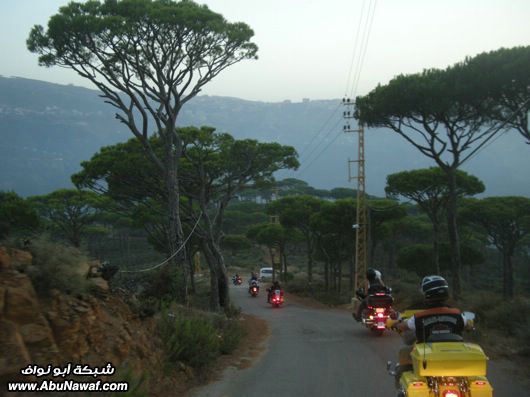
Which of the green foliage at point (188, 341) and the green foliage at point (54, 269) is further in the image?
the green foliage at point (188, 341)

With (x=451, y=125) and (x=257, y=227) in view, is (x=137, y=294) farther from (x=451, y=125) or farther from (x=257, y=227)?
(x=257, y=227)

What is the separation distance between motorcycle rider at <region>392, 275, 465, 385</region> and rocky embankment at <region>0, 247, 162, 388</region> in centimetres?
323

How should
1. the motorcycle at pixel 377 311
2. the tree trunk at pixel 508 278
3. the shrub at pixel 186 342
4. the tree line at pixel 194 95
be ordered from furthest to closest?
1. the tree trunk at pixel 508 278
2. the tree line at pixel 194 95
3. the motorcycle at pixel 377 311
4. the shrub at pixel 186 342

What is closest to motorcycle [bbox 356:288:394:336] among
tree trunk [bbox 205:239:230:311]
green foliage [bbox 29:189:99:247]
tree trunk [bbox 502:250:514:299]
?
tree trunk [bbox 205:239:230:311]

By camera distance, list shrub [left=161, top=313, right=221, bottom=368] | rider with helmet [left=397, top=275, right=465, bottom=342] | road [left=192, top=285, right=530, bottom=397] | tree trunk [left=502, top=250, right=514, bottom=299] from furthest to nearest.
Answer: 1. tree trunk [left=502, top=250, right=514, bottom=299]
2. shrub [left=161, top=313, right=221, bottom=368]
3. road [left=192, top=285, right=530, bottom=397]
4. rider with helmet [left=397, top=275, right=465, bottom=342]

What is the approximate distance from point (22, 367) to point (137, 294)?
524 cm

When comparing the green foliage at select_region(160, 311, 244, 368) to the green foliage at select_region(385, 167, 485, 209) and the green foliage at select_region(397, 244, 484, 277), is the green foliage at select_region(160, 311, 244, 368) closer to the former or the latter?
the green foliage at select_region(385, 167, 485, 209)

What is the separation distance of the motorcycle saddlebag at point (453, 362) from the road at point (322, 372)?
2.68 m

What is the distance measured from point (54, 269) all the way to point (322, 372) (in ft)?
15.6

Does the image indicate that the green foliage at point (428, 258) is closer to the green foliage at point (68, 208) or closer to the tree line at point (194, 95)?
the tree line at point (194, 95)

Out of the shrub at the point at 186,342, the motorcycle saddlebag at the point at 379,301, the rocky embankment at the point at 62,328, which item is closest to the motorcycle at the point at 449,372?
the rocky embankment at the point at 62,328

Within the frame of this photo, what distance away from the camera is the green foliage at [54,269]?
6680 millimetres

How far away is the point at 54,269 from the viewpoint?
6844mm

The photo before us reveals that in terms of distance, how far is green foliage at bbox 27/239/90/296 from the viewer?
6680 millimetres
